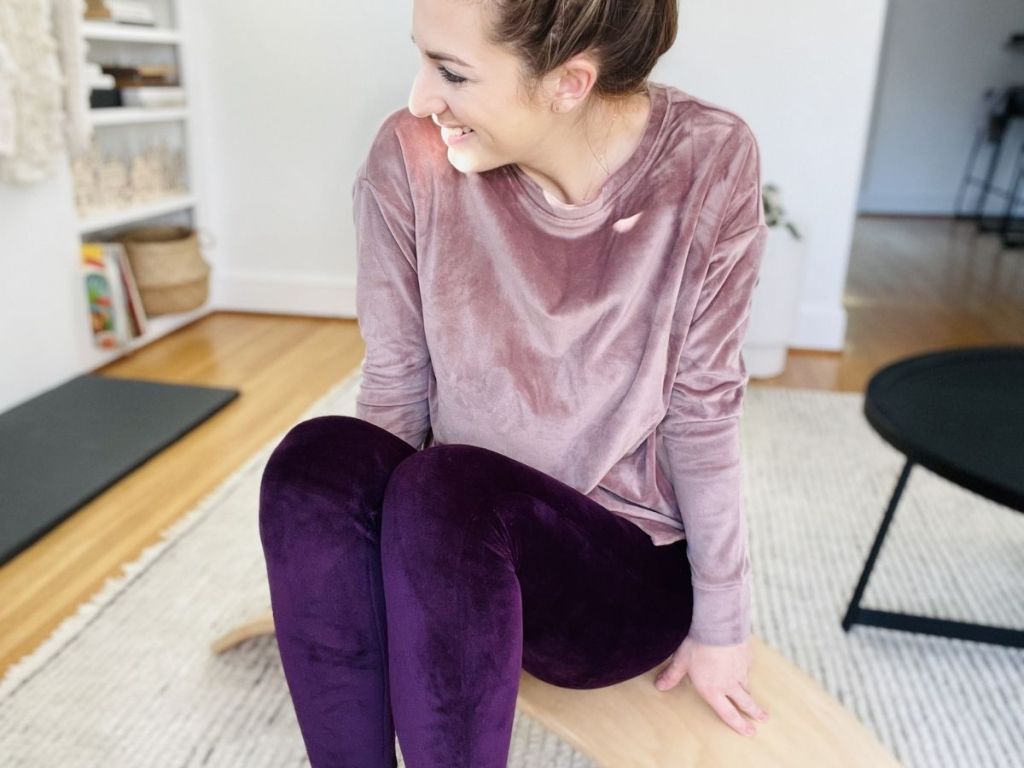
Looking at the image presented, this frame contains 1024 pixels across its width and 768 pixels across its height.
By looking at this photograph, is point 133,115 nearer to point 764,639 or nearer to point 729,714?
point 764,639

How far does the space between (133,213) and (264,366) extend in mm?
572

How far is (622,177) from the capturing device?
819 millimetres

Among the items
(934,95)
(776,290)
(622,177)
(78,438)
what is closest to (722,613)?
(622,177)

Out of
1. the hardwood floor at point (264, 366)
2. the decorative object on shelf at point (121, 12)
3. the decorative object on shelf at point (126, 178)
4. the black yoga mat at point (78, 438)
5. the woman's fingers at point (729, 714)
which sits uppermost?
the decorative object on shelf at point (121, 12)

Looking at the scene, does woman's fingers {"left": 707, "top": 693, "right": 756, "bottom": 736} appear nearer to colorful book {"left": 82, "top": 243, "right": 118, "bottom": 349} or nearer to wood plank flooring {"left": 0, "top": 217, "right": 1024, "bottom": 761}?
wood plank flooring {"left": 0, "top": 217, "right": 1024, "bottom": 761}

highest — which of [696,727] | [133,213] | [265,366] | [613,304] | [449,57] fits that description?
[449,57]

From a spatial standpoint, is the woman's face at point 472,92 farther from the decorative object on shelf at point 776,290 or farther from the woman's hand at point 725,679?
the decorative object on shelf at point 776,290

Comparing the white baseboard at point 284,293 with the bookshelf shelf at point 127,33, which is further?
the white baseboard at point 284,293

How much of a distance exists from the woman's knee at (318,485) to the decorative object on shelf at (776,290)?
6.03 feet

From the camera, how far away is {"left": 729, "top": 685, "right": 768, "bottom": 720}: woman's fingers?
0.83m

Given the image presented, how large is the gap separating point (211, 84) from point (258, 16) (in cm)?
26

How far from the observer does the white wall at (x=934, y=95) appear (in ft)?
16.4

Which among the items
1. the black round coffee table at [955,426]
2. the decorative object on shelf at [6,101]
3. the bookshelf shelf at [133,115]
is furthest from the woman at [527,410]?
the bookshelf shelf at [133,115]

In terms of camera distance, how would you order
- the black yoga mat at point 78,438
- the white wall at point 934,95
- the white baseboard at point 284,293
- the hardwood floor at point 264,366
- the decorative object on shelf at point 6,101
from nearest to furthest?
the hardwood floor at point 264,366
the black yoga mat at point 78,438
the decorative object on shelf at point 6,101
the white baseboard at point 284,293
the white wall at point 934,95
